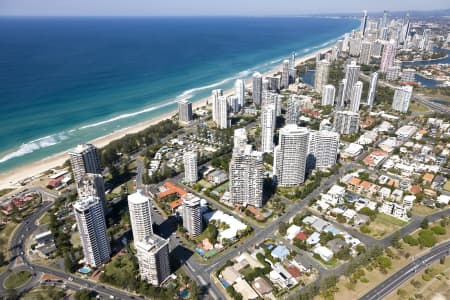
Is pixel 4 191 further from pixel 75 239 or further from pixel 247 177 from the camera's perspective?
pixel 247 177

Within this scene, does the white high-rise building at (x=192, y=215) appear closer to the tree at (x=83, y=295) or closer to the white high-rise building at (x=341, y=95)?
the tree at (x=83, y=295)

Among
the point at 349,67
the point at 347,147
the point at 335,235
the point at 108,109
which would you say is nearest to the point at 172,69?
the point at 108,109

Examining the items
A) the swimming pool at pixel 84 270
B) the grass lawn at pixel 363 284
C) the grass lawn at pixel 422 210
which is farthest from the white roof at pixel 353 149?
the swimming pool at pixel 84 270

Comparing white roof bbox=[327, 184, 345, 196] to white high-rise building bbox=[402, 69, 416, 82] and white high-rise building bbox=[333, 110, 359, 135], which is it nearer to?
white high-rise building bbox=[333, 110, 359, 135]

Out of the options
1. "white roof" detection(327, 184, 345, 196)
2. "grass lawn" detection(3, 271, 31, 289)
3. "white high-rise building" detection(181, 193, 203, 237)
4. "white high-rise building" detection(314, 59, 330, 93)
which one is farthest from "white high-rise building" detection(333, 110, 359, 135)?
"grass lawn" detection(3, 271, 31, 289)

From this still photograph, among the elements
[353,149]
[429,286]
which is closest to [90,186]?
[429,286]
